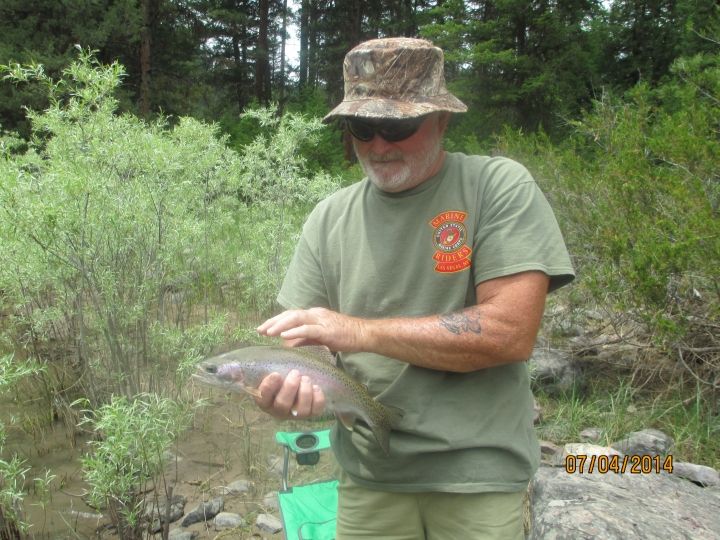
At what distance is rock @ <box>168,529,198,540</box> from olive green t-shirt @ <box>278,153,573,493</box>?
2.24m

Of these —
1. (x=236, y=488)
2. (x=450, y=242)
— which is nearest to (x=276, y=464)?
(x=236, y=488)

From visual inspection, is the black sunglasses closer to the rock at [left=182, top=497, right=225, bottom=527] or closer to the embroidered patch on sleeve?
the embroidered patch on sleeve

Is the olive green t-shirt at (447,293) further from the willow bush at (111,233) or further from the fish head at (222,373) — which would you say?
the willow bush at (111,233)

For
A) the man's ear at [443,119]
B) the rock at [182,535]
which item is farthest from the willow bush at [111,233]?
the man's ear at [443,119]

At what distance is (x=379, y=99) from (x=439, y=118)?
0.80ft

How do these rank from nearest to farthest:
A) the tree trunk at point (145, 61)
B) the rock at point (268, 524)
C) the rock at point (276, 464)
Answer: the rock at point (268, 524) < the rock at point (276, 464) < the tree trunk at point (145, 61)

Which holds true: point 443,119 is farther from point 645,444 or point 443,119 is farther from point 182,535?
point 182,535

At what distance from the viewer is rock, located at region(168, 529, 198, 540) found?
12.1ft

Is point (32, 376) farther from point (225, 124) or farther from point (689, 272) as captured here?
point (225, 124)

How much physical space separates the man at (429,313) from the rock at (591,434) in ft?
8.61

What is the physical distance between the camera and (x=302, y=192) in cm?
625

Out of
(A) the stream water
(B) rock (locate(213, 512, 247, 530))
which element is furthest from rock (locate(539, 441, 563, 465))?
(B) rock (locate(213, 512, 247, 530))

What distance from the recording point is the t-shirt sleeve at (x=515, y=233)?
1661mm
